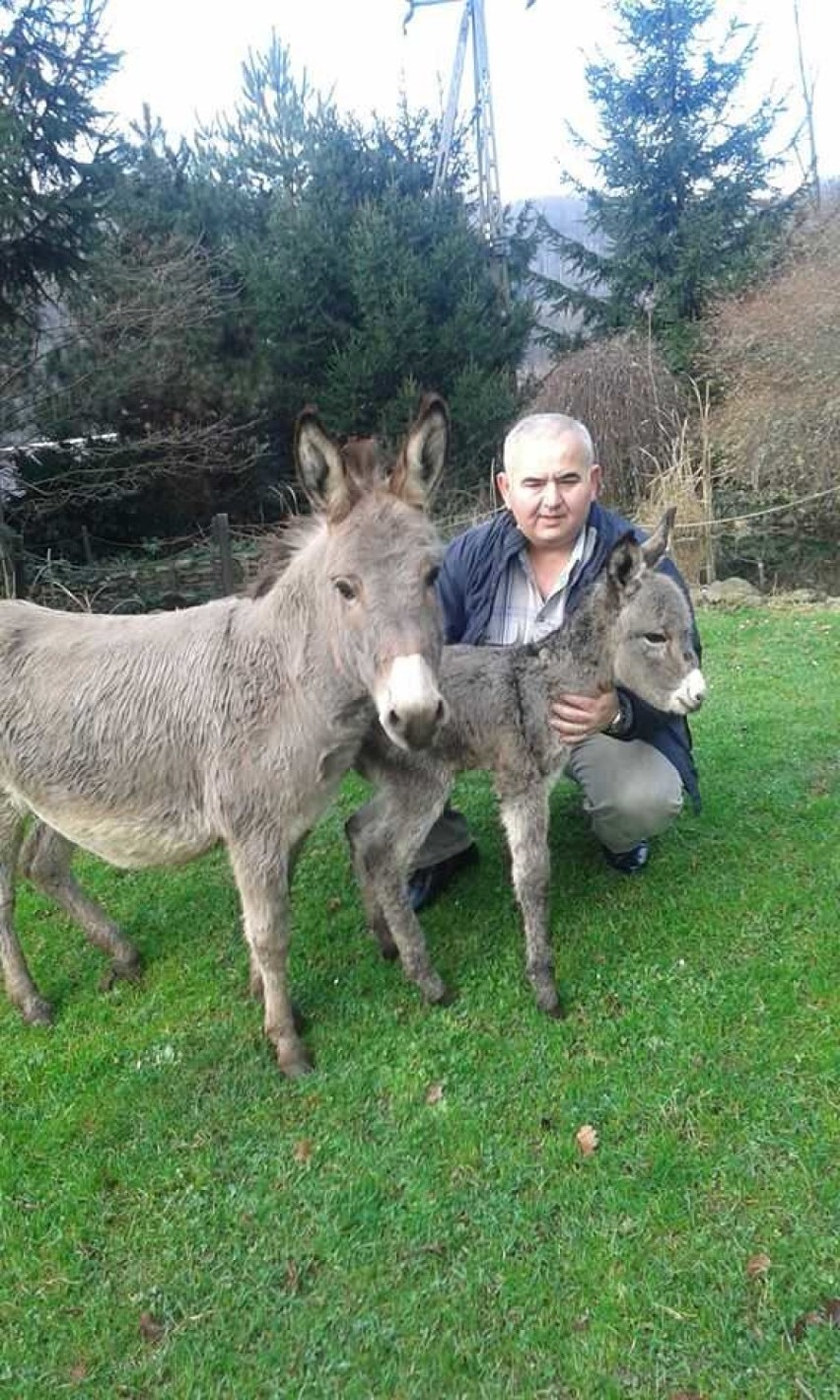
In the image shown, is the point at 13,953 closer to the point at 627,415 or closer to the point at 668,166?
the point at 627,415

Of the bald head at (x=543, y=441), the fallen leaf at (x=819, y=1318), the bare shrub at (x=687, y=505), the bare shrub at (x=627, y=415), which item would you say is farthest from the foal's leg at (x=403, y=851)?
the bare shrub at (x=627, y=415)

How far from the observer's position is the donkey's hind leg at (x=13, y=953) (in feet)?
12.8

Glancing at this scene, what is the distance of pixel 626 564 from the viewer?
3.72m

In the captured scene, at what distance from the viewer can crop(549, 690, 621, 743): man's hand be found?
385 cm

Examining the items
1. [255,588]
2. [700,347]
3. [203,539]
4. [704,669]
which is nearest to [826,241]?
[700,347]

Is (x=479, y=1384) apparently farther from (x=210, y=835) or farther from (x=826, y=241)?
(x=826, y=241)

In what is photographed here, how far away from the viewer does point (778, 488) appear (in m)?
13.9

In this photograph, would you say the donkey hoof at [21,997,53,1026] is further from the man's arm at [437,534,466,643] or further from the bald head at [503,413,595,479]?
the bald head at [503,413,595,479]

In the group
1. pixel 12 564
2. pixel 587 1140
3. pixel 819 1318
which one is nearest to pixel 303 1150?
pixel 587 1140

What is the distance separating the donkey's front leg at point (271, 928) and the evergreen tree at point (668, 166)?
1832cm

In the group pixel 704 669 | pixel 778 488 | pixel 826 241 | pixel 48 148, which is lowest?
pixel 704 669

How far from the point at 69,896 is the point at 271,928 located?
1.39 meters

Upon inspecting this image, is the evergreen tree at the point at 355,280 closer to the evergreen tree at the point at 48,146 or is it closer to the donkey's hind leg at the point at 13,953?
the evergreen tree at the point at 48,146

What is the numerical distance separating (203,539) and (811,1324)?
44.1 feet
